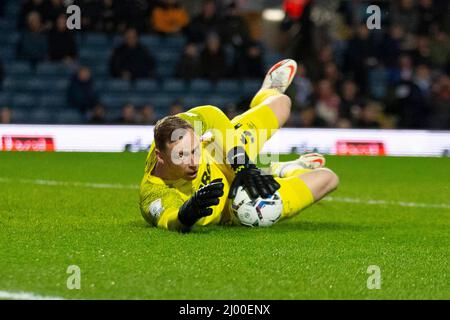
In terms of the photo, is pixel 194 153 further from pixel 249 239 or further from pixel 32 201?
pixel 32 201

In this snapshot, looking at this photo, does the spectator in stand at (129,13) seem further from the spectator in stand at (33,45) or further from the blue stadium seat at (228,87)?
the blue stadium seat at (228,87)

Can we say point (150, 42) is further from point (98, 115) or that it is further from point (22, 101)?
point (98, 115)

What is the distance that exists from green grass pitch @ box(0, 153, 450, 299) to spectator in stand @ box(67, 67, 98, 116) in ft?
23.4

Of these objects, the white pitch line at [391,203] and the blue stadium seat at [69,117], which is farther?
the blue stadium seat at [69,117]

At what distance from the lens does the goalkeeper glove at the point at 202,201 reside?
7039mm

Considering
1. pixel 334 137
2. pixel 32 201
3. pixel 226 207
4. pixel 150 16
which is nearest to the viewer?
pixel 226 207

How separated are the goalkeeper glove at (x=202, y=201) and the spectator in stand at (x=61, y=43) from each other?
487 inches

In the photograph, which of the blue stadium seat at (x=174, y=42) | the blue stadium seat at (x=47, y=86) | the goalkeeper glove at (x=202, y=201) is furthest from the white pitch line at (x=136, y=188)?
the blue stadium seat at (x=174, y=42)

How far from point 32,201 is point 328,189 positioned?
301 cm

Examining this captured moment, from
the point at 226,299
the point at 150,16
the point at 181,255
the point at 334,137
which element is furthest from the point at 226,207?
the point at 150,16

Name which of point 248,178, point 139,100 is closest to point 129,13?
point 139,100

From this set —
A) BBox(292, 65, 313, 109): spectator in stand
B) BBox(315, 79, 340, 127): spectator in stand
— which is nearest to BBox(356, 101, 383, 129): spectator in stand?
BBox(315, 79, 340, 127): spectator in stand

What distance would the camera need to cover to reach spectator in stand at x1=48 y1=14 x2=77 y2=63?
19.3 m

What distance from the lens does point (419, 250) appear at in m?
7.28
